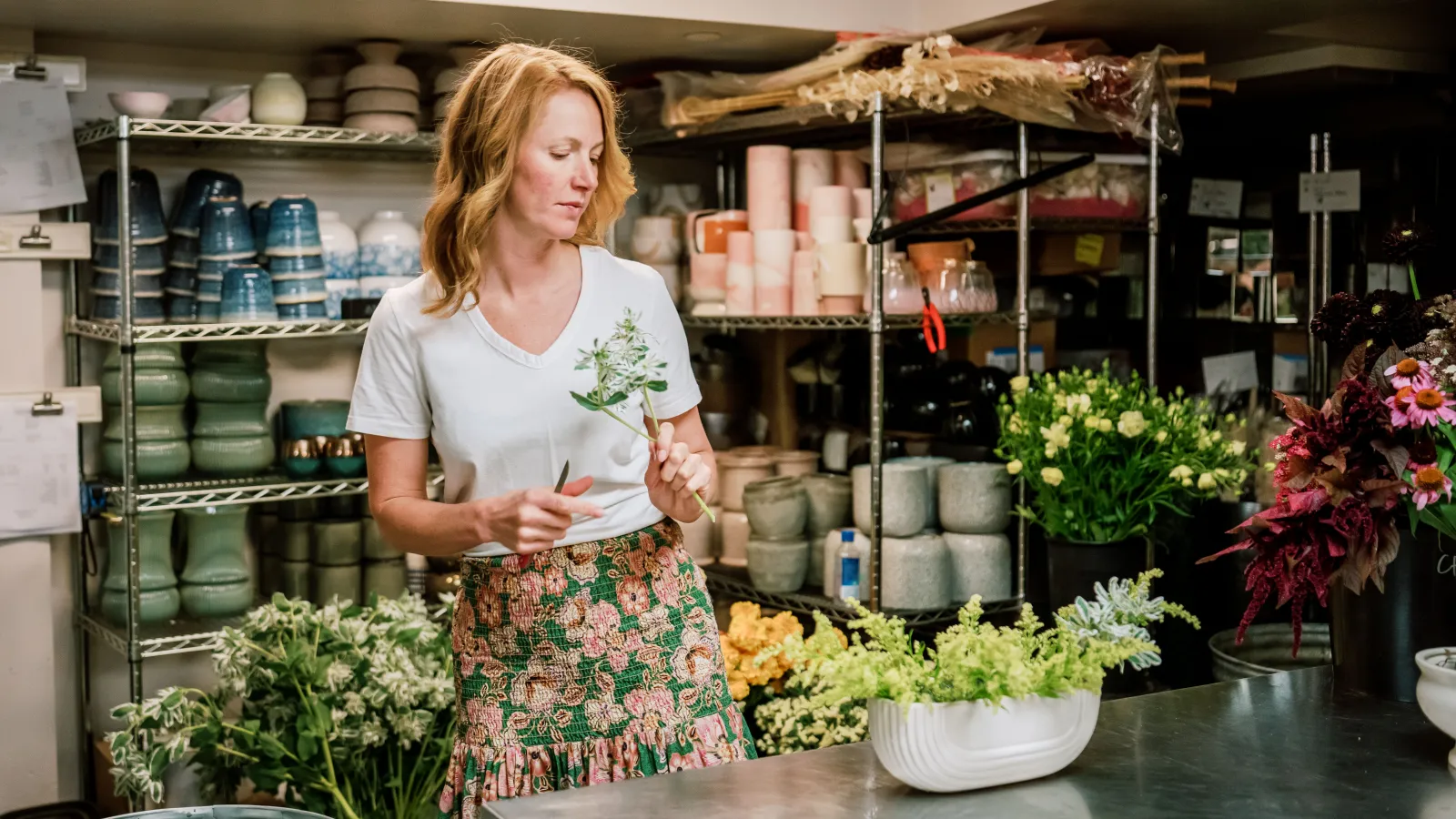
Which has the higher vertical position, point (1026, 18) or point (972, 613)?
point (1026, 18)

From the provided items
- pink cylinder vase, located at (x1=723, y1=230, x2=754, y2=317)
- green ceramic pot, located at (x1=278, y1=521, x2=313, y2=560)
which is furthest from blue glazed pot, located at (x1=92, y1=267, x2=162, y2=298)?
pink cylinder vase, located at (x1=723, y1=230, x2=754, y2=317)

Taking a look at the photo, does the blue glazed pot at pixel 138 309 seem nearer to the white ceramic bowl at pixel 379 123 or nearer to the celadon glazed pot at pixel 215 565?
the celadon glazed pot at pixel 215 565

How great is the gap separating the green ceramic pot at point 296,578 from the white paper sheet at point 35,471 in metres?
0.49

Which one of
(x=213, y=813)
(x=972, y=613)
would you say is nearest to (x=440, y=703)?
(x=213, y=813)

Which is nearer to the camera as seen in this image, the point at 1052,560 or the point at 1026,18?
the point at 1052,560

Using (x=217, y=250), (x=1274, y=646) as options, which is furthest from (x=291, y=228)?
(x=1274, y=646)

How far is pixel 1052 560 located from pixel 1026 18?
1.18 m

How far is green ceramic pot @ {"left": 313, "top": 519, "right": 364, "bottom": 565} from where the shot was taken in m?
3.49

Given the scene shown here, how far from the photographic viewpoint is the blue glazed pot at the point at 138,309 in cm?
320

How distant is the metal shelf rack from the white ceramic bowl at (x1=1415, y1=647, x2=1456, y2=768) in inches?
96.9

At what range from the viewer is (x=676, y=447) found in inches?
65.4

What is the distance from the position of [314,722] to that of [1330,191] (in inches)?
101

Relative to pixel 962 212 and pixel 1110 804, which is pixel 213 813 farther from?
pixel 962 212

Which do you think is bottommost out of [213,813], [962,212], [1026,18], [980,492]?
[213,813]
